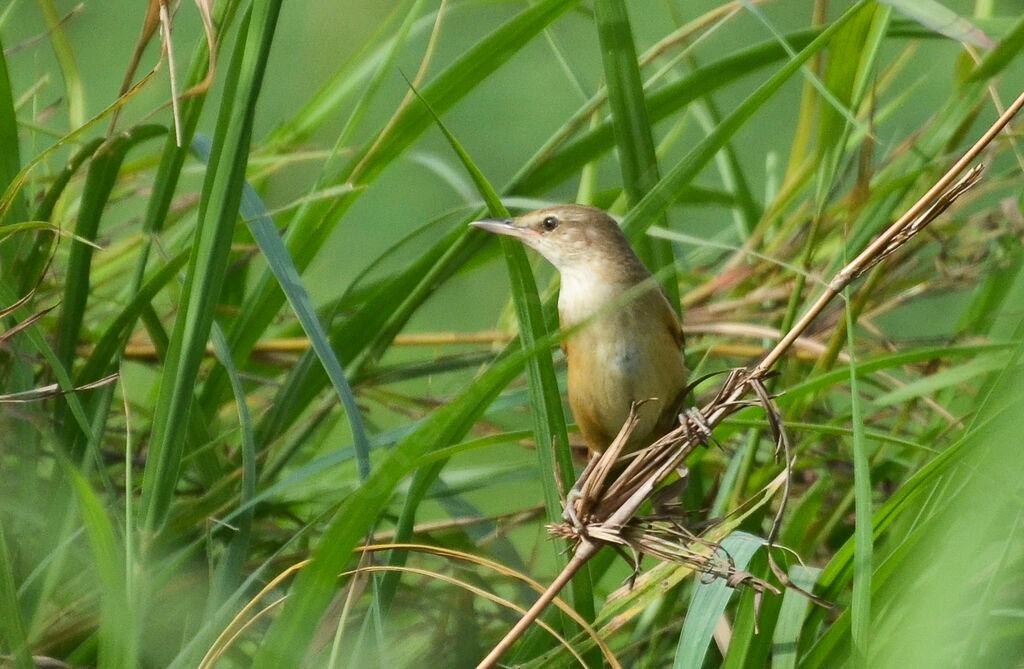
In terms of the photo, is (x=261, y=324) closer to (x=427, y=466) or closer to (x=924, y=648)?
(x=427, y=466)

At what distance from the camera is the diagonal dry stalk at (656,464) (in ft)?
3.18

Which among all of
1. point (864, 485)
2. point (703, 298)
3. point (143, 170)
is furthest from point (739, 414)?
point (143, 170)

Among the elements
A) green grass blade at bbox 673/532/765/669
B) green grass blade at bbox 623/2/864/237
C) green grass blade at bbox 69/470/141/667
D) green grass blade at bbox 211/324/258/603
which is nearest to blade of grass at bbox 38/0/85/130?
green grass blade at bbox 211/324/258/603

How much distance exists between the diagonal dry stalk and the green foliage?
0.09m

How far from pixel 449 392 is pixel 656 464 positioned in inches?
45.9

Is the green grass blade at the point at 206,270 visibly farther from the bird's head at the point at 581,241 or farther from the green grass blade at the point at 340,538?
the bird's head at the point at 581,241

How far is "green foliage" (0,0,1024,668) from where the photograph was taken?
1168 mm

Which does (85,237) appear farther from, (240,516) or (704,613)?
(704,613)

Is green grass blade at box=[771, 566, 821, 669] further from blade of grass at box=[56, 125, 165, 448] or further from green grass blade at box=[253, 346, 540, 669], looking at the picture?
blade of grass at box=[56, 125, 165, 448]

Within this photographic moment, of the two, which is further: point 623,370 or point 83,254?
point 623,370

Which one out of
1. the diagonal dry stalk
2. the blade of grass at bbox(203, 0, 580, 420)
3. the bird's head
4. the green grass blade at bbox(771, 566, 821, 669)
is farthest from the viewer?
the bird's head

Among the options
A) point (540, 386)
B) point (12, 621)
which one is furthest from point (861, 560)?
point (12, 621)

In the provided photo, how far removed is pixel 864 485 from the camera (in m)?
1.05

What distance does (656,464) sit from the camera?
3.41 feet
